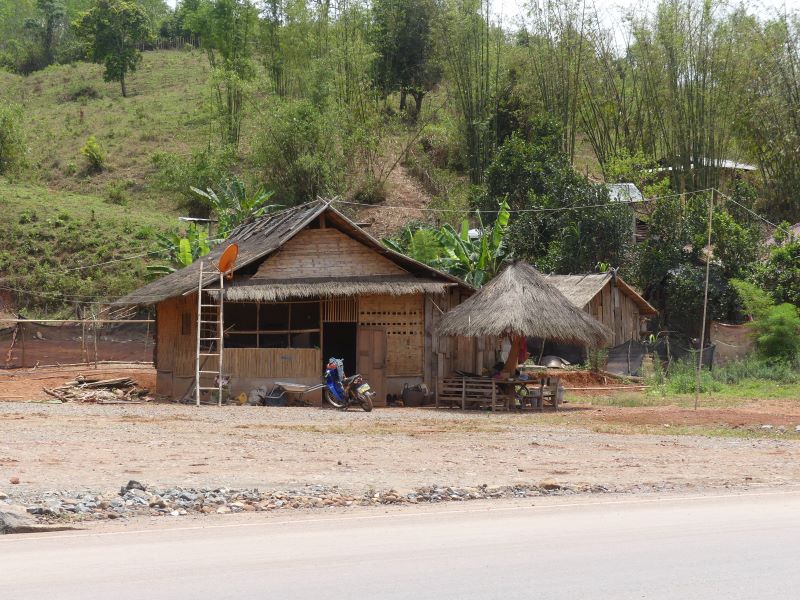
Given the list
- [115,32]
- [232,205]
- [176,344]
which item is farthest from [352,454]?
[115,32]

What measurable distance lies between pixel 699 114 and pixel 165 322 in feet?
64.3

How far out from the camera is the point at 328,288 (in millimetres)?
22109

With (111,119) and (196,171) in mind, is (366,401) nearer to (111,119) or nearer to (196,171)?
(196,171)

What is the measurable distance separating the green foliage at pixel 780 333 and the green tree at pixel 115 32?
47.1 meters

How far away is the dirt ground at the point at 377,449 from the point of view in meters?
11.7

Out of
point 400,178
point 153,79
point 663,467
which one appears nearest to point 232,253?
point 663,467

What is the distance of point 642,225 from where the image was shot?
40281mm

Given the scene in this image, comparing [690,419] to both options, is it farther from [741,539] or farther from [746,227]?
[746,227]

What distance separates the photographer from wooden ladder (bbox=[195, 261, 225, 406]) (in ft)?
69.6

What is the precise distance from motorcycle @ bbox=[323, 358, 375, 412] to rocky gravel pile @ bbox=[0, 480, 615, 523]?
9.98 metres

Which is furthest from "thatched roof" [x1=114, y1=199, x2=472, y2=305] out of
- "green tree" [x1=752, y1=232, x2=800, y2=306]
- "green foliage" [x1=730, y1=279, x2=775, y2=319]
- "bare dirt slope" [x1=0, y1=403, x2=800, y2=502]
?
"green tree" [x1=752, y1=232, x2=800, y2=306]

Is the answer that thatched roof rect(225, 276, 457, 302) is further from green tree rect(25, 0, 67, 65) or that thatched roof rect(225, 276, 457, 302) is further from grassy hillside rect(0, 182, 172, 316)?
green tree rect(25, 0, 67, 65)

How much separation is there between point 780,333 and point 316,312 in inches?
482

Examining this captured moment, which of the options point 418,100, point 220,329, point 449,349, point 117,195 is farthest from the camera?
point 418,100
